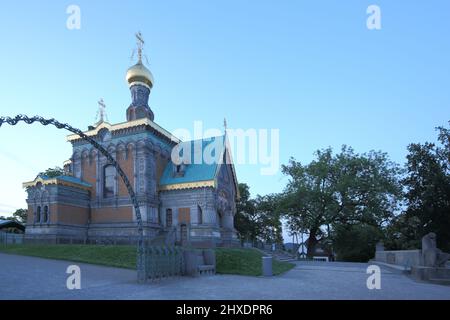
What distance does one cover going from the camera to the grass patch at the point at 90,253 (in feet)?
71.6

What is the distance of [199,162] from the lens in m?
37.2

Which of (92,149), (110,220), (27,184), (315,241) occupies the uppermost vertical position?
(92,149)

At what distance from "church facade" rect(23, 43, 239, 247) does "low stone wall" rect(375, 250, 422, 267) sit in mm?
13198

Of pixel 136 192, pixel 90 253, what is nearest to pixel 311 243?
pixel 136 192

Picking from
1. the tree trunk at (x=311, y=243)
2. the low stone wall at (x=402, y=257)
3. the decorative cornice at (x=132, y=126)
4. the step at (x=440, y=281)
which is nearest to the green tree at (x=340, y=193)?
the tree trunk at (x=311, y=243)

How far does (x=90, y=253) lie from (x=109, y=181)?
14158mm

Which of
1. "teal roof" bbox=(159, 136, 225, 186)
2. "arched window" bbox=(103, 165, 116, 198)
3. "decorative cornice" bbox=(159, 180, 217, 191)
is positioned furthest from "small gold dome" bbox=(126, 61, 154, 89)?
"decorative cornice" bbox=(159, 180, 217, 191)

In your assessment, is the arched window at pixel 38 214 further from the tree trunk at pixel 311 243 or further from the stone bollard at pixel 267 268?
the tree trunk at pixel 311 243

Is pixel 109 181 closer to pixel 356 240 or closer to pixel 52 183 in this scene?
pixel 52 183
